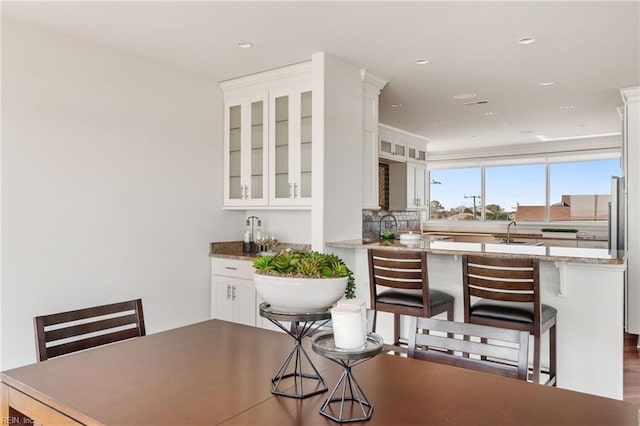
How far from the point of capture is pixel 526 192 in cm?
810

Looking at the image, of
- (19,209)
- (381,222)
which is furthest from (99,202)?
(381,222)

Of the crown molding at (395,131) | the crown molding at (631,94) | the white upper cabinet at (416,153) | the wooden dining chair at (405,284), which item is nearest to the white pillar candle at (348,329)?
the wooden dining chair at (405,284)

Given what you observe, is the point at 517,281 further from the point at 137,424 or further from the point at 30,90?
the point at 30,90

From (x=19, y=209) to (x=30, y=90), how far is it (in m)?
0.77

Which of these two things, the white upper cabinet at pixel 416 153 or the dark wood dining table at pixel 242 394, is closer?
the dark wood dining table at pixel 242 394

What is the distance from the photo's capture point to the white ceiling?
2.69m

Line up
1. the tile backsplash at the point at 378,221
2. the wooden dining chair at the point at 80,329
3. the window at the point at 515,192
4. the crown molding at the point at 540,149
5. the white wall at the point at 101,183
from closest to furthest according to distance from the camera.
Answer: the wooden dining chair at the point at 80,329 < the white wall at the point at 101,183 < the tile backsplash at the point at 378,221 < the crown molding at the point at 540,149 < the window at the point at 515,192

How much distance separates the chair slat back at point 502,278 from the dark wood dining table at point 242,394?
118 cm

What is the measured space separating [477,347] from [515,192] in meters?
7.32

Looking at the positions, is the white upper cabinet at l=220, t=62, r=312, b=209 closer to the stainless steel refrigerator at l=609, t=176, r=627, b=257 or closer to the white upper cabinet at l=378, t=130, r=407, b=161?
the white upper cabinet at l=378, t=130, r=407, b=161

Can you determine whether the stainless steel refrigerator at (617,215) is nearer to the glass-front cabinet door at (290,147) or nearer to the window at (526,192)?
the window at (526,192)

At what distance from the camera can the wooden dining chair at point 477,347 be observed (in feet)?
4.91

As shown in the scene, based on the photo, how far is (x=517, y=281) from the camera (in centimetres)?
252

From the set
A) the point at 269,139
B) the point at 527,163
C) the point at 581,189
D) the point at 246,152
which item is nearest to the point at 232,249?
the point at 246,152
